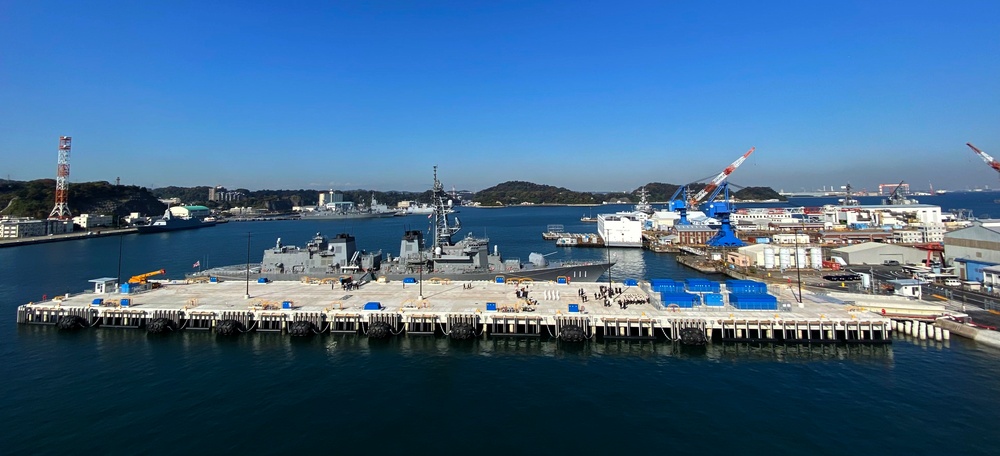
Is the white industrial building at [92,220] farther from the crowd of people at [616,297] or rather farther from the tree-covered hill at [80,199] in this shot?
the crowd of people at [616,297]

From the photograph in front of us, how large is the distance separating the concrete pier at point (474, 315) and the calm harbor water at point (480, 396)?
1100 millimetres

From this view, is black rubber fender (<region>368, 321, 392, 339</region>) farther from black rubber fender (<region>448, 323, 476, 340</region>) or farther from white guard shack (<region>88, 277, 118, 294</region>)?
white guard shack (<region>88, 277, 118, 294</region>)

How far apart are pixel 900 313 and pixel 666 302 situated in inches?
601

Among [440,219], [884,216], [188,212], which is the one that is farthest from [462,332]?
[188,212]

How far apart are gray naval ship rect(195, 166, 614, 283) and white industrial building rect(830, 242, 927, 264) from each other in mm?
33267

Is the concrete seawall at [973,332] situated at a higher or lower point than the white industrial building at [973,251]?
lower

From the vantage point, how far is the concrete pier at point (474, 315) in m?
27.2

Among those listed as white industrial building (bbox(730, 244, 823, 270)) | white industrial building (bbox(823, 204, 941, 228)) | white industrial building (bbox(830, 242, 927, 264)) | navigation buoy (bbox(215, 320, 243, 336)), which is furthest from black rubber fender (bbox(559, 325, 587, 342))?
white industrial building (bbox(823, 204, 941, 228))

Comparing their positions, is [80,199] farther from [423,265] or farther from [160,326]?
[423,265]

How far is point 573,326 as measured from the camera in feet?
90.8

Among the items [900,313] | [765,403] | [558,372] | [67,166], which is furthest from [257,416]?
[67,166]

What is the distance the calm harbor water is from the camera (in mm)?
16656

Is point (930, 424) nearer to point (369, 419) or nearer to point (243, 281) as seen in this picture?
point (369, 419)

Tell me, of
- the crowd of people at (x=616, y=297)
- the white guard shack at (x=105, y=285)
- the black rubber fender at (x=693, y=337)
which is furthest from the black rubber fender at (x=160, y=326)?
the black rubber fender at (x=693, y=337)
